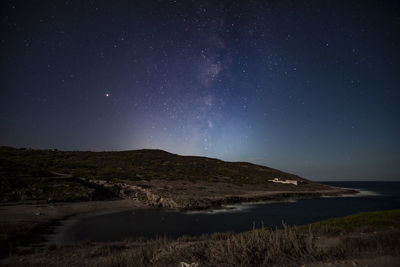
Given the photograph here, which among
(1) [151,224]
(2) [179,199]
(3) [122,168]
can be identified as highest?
(3) [122,168]

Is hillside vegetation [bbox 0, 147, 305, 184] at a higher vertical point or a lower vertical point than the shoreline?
higher

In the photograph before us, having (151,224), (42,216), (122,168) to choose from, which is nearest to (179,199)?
(151,224)

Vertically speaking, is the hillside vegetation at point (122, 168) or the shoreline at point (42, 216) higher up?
the hillside vegetation at point (122, 168)

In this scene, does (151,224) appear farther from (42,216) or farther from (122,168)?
(122,168)

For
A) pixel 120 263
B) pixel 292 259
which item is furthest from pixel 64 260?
pixel 292 259

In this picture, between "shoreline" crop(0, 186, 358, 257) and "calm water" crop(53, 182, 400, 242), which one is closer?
"shoreline" crop(0, 186, 358, 257)

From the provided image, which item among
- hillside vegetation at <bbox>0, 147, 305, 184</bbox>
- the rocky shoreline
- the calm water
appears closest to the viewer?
the calm water

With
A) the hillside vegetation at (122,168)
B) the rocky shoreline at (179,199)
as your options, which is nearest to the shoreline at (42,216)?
the rocky shoreline at (179,199)

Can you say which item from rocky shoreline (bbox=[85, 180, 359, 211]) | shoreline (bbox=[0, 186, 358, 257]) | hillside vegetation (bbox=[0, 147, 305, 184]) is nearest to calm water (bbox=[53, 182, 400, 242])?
shoreline (bbox=[0, 186, 358, 257])

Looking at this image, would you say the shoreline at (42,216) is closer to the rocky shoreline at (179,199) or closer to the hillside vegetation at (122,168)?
the rocky shoreline at (179,199)

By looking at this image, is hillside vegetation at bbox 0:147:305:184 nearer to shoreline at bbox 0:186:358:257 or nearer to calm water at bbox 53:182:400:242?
shoreline at bbox 0:186:358:257

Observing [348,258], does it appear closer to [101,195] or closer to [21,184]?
[101,195]

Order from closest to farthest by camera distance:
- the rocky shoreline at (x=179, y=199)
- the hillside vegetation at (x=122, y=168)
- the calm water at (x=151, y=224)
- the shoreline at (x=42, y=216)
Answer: the shoreline at (x=42, y=216) < the calm water at (x=151, y=224) < the rocky shoreline at (x=179, y=199) < the hillside vegetation at (x=122, y=168)

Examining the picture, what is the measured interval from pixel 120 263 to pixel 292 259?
5.38 m
